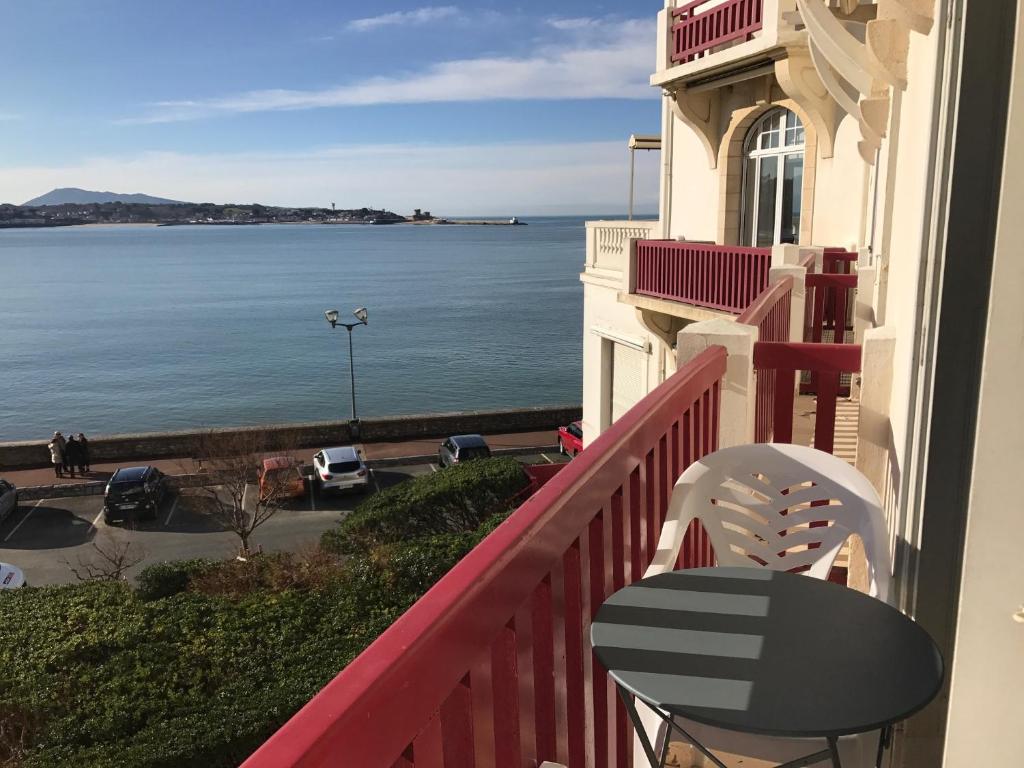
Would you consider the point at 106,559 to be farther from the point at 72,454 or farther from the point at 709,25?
the point at 709,25

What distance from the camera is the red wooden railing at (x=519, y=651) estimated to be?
0.89 m

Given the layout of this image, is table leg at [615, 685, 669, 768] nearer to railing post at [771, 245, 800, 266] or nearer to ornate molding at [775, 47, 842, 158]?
railing post at [771, 245, 800, 266]

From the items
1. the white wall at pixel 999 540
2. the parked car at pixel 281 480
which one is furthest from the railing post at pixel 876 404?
the parked car at pixel 281 480

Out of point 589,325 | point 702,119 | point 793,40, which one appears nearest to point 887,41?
point 793,40

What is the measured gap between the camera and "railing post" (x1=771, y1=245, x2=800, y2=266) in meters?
8.31

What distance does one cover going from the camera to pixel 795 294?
22.6ft

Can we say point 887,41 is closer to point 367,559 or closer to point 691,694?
point 691,694

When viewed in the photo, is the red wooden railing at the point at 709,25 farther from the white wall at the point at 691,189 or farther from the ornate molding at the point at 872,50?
the ornate molding at the point at 872,50

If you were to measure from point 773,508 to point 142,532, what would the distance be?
2102cm

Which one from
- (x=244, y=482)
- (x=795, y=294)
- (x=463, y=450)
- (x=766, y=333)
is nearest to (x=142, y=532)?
(x=244, y=482)

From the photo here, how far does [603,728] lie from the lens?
1966 millimetres

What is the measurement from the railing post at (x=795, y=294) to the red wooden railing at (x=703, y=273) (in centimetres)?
203

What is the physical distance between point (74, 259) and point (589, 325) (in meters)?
168

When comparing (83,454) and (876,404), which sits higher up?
(876,404)
